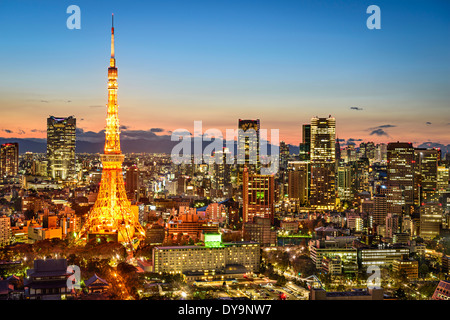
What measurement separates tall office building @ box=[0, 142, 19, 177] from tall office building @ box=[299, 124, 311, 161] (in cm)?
1051

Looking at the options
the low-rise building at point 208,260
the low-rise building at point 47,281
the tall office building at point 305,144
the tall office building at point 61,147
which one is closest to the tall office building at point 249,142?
the tall office building at point 305,144

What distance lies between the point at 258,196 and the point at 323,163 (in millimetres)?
5877

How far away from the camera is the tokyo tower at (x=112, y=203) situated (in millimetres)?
9438

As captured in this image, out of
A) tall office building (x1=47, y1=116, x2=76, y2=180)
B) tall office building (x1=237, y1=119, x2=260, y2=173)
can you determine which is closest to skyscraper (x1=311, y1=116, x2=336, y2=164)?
tall office building (x1=237, y1=119, x2=260, y2=173)

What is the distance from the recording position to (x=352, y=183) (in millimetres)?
18344

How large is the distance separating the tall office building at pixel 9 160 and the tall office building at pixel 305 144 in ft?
34.5

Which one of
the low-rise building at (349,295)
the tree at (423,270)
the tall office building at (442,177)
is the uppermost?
the tall office building at (442,177)

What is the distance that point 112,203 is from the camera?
9766 millimetres

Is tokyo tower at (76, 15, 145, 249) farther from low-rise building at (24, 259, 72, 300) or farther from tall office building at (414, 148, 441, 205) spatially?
tall office building at (414, 148, 441, 205)

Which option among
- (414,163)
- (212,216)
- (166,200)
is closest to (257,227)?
(212,216)

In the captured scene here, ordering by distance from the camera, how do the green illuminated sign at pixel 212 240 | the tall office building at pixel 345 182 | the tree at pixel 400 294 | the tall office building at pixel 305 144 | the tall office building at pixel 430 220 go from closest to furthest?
1. the tree at pixel 400 294
2. the green illuminated sign at pixel 212 240
3. the tall office building at pixel 430 220
4. the tall office building at pixel 345 182
5. the tall office building at pixel 305 144

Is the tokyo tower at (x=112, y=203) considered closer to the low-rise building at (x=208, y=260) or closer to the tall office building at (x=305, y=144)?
the low-rise building at (x=208, y=260)

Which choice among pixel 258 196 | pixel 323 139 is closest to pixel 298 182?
pixel 323 139
